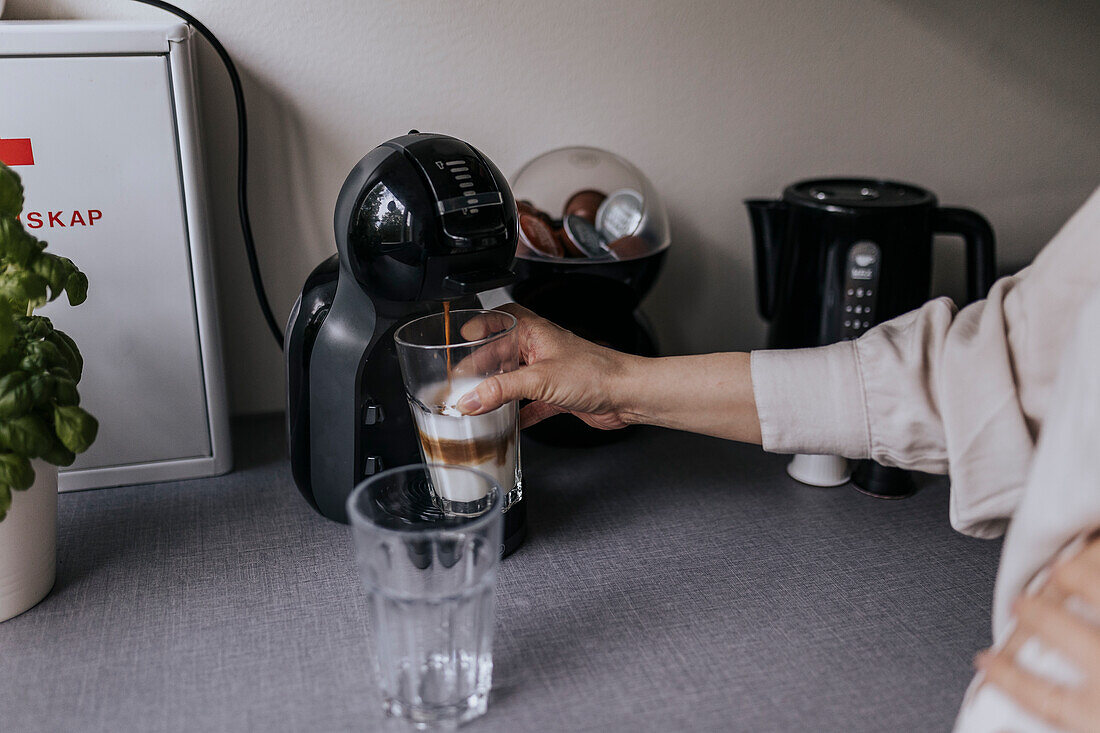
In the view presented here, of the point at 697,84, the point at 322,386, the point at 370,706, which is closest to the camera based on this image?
the point at 370,706

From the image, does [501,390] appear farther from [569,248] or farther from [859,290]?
[859,290]

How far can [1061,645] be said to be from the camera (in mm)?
475

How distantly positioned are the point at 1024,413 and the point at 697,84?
23.7 inches

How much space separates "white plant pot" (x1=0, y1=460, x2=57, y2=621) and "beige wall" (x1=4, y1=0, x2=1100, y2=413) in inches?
13.7

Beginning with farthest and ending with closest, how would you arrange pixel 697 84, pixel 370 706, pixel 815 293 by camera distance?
1. pixel 697 84
2. pixel 815 293
3. pixel 370 706

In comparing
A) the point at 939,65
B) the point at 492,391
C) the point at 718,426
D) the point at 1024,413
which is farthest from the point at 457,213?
the point at 939,65

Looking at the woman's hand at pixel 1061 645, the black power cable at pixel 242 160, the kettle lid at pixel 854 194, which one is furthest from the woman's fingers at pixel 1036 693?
the black power cable at pixel 242 160

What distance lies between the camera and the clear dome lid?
3.16ft

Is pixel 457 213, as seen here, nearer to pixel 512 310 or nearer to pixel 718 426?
pixel 512 310

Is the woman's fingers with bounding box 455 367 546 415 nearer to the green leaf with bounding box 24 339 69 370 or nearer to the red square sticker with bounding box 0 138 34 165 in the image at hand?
the green leaf with bounding box 24 339 69 370

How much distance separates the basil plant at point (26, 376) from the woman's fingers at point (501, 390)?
26 centimetres

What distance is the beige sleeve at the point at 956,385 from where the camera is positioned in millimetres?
593

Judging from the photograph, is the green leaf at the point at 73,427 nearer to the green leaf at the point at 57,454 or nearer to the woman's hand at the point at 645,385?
the green leaf at the point at 57,454

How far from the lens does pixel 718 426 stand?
0.76m
